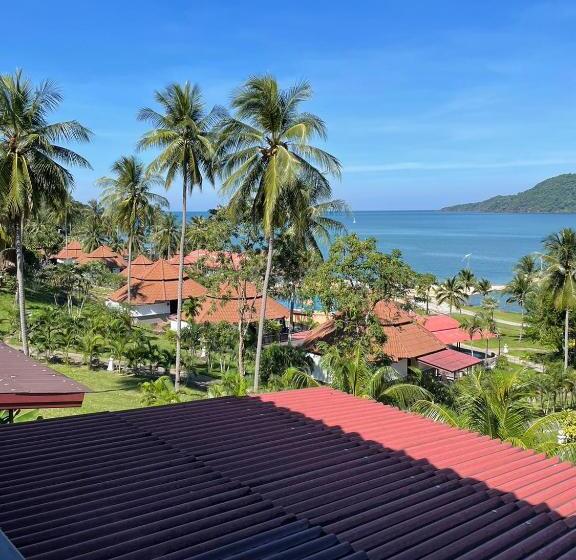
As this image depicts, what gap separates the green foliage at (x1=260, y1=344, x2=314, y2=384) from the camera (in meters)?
22.3

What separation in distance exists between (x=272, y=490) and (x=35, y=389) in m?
3.38

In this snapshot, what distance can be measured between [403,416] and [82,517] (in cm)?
532

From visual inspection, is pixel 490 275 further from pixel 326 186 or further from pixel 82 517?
pixel 82 517

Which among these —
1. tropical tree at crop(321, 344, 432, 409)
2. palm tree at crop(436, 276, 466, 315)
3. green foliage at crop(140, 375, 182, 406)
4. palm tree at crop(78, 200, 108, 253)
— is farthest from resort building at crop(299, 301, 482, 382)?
palm tree at crop(78, 200, 108, 253)

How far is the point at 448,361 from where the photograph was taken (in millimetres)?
28062

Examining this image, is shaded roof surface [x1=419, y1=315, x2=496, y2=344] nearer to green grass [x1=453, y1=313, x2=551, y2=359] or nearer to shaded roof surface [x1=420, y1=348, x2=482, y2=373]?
green grass [x1=453, y1=313, x2=551, y2=359]

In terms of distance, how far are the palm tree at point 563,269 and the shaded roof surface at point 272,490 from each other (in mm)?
28934

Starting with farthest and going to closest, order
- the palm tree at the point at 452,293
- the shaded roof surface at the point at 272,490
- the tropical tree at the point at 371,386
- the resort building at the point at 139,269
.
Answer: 1. the palm tree at the point at 452,293
2. the resort building at the point at 139,269
3. the tropical tree at the point at 371,386
4. the shaded roof surface at the point at 272,490

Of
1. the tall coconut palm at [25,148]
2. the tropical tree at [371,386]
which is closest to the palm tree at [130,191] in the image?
the tall coconut palm at [25,148]

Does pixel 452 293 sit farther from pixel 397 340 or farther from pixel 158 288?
pixel 397 340

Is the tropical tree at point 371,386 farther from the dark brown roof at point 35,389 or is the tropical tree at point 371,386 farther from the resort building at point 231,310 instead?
the resort building at point 231,310

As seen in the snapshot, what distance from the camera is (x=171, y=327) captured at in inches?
1459

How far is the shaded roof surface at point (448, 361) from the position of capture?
27.3m

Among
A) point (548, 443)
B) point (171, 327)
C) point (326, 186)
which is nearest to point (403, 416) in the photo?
point (548, 443)
